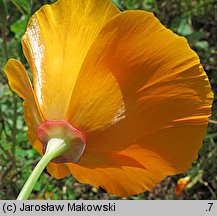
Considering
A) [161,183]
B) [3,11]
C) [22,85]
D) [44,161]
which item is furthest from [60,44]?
[161,183]

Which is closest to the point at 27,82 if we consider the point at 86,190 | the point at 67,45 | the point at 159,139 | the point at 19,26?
the point at 67,45

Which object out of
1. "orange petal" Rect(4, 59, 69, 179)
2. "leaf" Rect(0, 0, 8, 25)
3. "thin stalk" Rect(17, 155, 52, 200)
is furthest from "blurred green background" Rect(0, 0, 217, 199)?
"thin stalk" Rect(17, 155, 52, 200)

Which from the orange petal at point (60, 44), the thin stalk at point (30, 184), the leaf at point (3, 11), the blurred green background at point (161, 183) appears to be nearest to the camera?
the thin stalk at point (30, 184)

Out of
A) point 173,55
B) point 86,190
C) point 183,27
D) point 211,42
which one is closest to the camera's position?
point 173,55

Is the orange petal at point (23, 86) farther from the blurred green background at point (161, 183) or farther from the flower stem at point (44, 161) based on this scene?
the blurred green background at point (161, 183)

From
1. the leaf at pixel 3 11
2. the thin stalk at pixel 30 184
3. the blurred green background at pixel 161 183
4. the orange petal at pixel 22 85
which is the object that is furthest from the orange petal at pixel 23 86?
the blurred green background at pixel 161 183

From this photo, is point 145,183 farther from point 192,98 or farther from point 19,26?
point 19,26
